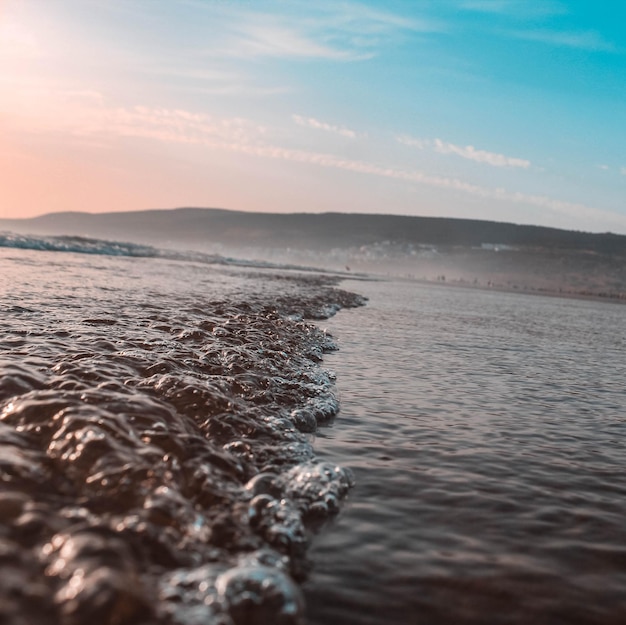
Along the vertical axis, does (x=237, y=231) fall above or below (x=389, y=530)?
above

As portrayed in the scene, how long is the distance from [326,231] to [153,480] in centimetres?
10005

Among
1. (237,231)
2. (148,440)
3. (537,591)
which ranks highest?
(237,231)

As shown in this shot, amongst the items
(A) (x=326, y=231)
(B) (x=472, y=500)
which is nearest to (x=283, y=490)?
(B) (x=472, y=500)


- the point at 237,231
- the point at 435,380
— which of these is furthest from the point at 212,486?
the point at 237,231

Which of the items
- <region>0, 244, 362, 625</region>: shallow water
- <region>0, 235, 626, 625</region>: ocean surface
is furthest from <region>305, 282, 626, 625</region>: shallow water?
<region>0, 244, 362, 625</region>: shallow water

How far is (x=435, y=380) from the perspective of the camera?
6434mm

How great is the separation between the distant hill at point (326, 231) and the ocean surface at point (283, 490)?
258 ft

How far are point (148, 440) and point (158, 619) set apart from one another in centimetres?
139

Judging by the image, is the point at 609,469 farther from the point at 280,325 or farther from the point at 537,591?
the point at 280,325

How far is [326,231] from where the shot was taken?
10162 centimetres

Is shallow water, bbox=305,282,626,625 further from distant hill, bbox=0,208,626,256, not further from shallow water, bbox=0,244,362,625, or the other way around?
distant hill, bbox=0,208,626,256

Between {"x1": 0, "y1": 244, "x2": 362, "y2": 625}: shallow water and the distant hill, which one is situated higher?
the distant hill

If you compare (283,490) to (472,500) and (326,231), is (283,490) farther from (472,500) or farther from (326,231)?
(326,231)

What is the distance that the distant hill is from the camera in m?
86.3
